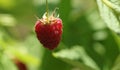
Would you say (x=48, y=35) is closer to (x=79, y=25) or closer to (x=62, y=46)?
(x=62, y=46)

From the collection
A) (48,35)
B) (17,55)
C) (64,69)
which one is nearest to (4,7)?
(17,55)

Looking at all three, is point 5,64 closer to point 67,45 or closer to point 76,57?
point 76,57

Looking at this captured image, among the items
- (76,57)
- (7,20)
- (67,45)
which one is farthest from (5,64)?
(7,20)

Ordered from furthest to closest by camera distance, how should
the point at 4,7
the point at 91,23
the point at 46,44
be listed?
the point at 4,7
the point at 91,23
the point at 46,44

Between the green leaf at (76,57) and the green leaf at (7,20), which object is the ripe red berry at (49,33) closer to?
the green leaf at (76,57)

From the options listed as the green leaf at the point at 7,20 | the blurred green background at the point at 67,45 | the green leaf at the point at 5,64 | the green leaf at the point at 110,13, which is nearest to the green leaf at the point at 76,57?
the blurred green background at the point at 67,45

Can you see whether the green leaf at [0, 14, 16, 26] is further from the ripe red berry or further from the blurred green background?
the ripe red berry
